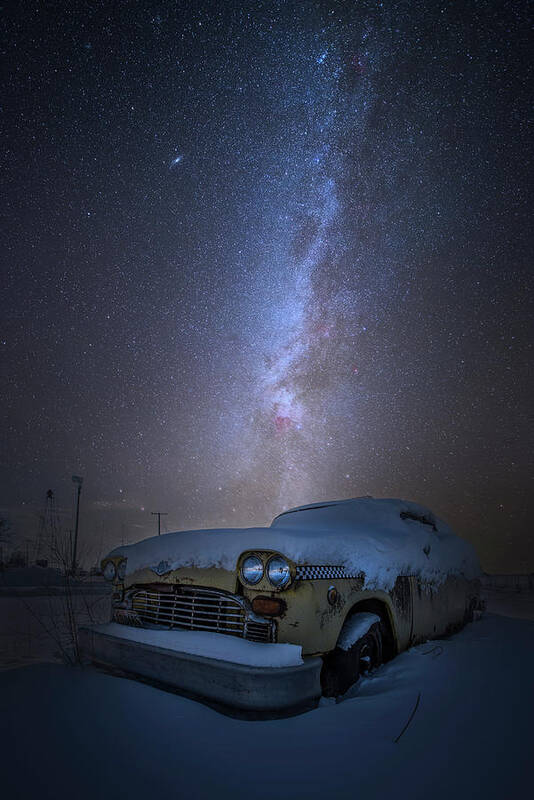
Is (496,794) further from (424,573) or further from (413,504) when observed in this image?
(413,504)

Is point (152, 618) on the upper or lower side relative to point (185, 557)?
lower

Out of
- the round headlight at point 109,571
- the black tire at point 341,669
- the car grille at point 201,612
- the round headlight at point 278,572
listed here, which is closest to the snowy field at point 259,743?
the black tire at point 341,669

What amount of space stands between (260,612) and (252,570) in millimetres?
236

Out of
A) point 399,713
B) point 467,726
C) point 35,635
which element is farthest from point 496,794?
point 35,635

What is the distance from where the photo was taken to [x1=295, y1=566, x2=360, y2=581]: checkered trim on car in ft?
8.07

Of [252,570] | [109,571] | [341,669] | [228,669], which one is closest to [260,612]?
[252,570]

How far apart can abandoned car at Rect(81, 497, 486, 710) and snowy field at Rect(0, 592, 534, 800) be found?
15 cm

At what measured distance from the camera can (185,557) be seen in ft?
9.28

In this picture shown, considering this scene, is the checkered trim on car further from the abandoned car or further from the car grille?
the car grille

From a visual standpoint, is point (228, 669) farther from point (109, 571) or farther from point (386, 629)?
point (109, 571)

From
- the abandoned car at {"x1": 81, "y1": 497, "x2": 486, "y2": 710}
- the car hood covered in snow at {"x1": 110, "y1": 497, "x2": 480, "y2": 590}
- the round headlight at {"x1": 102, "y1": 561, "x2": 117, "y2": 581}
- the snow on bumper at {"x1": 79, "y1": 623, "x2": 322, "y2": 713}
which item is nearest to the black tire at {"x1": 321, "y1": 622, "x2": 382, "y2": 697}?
the abandoned car at {"x1": 81, "y1": 497, "x2": 486, "y2": 710}

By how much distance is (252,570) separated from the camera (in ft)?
8.26

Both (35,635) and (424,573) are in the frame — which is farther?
(35,635)

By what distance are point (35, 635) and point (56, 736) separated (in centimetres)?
393
